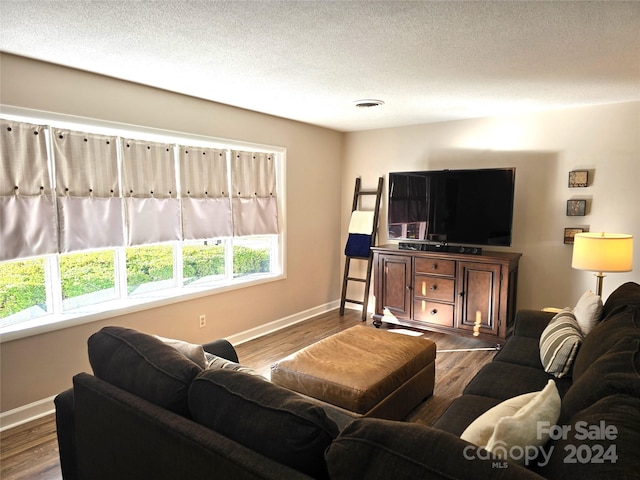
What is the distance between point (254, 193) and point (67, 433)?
293cm

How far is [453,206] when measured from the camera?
4.41m

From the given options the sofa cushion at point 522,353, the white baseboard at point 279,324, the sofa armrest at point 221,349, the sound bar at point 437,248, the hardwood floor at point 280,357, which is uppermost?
the sound bar at point 437,248

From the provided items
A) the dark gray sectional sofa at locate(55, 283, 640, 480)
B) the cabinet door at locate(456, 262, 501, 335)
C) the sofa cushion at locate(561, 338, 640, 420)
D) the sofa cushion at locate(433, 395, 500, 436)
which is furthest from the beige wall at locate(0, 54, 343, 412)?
the sofa cushion at locate(561, 338, 640, 420)

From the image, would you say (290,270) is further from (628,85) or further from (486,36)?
(628,85)

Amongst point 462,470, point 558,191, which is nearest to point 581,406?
point 462,470

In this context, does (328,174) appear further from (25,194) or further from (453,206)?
(25,194)

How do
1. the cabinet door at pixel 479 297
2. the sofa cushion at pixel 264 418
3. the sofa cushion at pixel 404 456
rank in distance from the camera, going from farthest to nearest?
the cabinet door at pixel 479 297 → the sofa cushion at pixel 264 418 → the sofa cushion at pixel 404 456

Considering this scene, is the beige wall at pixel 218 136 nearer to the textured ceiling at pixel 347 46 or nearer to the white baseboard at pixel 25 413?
the white baseboard at pixel 25 413

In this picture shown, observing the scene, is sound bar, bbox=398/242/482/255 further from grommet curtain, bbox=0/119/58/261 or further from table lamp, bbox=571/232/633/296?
grommet curtain, bbox=0/119/58/261

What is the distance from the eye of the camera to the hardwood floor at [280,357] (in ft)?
7.61

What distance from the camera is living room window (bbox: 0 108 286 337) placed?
2730 mm

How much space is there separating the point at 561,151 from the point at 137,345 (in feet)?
13.8

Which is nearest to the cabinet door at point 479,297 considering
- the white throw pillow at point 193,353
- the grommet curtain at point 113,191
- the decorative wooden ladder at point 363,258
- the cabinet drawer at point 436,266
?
the cabinet drawer at point 436,266

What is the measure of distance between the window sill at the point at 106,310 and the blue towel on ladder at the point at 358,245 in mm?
1527
